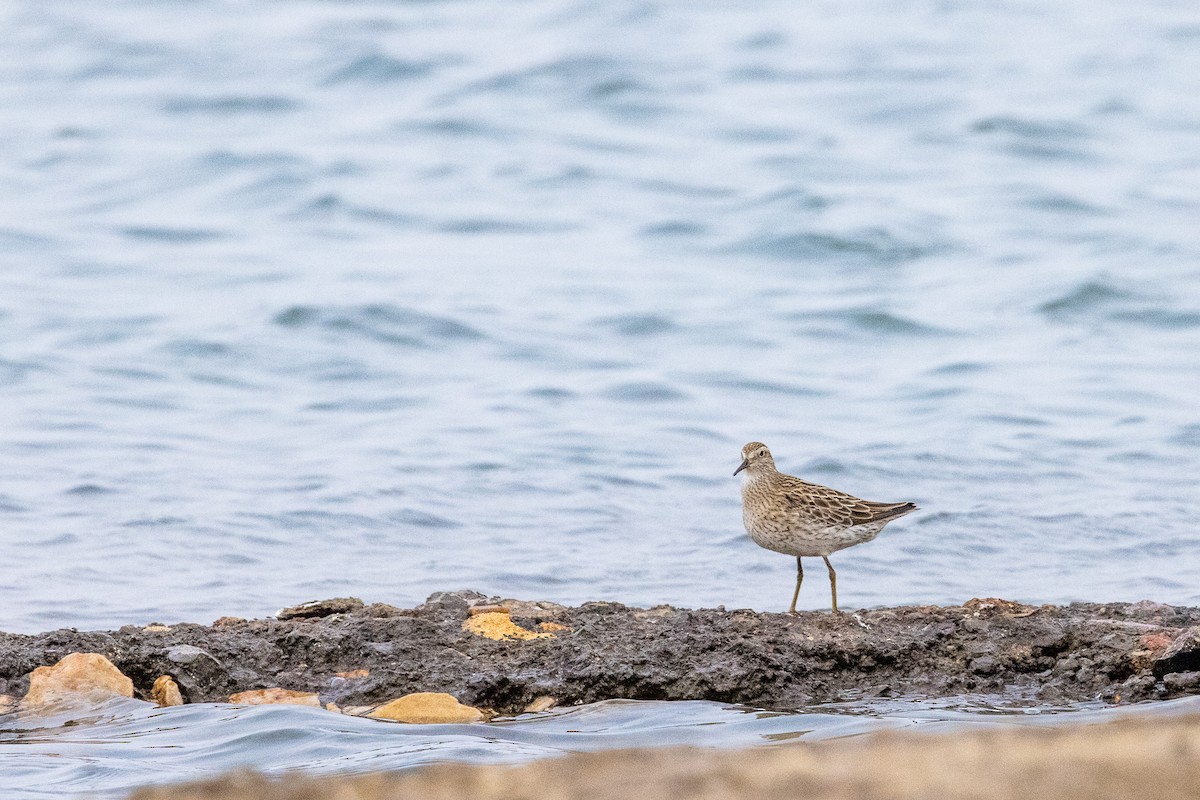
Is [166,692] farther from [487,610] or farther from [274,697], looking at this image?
[487,610]

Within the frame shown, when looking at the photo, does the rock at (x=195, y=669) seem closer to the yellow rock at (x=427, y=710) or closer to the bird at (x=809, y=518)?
the yellow rock at (x=427, y=710)

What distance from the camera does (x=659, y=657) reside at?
603 centimetres

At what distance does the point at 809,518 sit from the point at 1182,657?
5.50ft

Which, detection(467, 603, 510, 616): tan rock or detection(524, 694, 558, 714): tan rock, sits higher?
detection(467, 603, 510, 616): tan rock

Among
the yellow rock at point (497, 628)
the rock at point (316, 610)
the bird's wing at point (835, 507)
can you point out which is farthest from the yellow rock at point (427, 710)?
the bird's wing at point (835, 507)

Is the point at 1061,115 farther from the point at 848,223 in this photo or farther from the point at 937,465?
the point at 937,465

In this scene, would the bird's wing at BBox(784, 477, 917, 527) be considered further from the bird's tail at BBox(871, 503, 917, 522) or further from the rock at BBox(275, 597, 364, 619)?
the rock at BBox(275, 597, 364, 619)

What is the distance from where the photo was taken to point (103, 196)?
65.0 ft

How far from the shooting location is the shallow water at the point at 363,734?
525cm

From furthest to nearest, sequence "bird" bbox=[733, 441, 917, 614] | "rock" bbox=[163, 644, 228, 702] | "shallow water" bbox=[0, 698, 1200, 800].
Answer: "bird" bbox=[733, 441, 917, 614] < "rock" bbox=[163, 644, 228, 702] < "shallow water" bbox=[0, 698, 1200, 800]

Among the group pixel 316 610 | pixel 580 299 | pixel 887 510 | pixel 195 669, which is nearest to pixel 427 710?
pixel 195 669

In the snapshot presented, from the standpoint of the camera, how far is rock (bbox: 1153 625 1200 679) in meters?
5.68

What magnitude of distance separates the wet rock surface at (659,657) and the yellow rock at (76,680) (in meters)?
0.07

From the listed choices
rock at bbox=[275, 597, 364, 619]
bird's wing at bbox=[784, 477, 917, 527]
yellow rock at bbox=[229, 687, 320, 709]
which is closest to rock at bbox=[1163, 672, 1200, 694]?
bird's wing at bbox=[784, 477, 917, 527]
